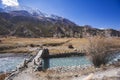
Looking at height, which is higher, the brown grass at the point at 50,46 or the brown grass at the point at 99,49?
the brown grass at the point at 99,49

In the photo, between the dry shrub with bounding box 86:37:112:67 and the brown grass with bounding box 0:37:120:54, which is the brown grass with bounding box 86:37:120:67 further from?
the brown grass with bounding box 0:37:120:54

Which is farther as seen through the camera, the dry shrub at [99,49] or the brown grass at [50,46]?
the brown grass at [50,46]

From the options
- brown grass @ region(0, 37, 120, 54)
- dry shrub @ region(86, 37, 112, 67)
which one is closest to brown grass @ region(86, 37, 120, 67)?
dry shrub @ region(86, 37, 112, 67)

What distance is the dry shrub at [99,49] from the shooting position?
88.1 ft

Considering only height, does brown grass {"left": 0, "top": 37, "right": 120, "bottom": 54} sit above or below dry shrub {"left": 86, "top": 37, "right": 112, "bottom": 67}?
below

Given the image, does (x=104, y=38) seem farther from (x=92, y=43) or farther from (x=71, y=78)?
(x=71, y=78)

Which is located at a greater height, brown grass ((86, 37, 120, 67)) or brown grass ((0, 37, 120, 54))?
brown grass ((86, 37, 120, 67))

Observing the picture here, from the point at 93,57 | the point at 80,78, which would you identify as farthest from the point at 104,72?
the point at 93,57

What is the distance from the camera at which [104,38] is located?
27.2 m

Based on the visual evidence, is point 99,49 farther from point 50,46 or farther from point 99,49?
point 50,46

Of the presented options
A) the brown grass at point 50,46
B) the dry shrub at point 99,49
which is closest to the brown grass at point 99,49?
the dry shrub at point 99,49

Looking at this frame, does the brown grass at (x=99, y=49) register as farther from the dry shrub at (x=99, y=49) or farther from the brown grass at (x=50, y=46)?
the brown grass at (x=50, y=46)

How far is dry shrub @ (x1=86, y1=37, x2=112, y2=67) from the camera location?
1057 inches

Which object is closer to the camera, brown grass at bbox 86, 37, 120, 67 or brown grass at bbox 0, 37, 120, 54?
brown grass at bbox 86, 37, 120, 67
